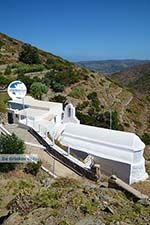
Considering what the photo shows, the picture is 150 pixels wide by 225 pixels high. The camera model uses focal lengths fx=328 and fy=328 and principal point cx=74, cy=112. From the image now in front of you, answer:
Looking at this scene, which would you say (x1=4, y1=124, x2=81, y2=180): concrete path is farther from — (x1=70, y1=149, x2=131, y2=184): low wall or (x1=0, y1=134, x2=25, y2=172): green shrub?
(x1=70, y1=149, x2=131, y2=184): low wall

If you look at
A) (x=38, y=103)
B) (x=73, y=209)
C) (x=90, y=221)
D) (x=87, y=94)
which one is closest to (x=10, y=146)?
(x=73, y=209)

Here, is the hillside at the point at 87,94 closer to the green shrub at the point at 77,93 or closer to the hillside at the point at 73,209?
the green shrub at the point at 77,93

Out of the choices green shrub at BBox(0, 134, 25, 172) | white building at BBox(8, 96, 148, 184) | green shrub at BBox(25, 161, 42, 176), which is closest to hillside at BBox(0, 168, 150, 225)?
green shrub at BBox(25, 161, 42, 176)

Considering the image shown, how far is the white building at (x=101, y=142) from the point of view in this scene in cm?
1773

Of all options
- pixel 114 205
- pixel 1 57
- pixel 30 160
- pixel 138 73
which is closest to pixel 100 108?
pixel 1 57

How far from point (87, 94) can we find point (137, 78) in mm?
88368

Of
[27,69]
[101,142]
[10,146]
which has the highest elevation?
[27,69]

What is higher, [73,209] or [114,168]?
[73,209]

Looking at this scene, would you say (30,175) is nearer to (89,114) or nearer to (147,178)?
(147,178)

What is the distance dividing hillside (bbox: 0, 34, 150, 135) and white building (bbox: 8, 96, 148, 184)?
35.8ft

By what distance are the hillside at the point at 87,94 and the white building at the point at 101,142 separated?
10.9m

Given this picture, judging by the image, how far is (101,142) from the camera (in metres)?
18.8

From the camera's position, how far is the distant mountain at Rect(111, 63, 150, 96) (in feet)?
354

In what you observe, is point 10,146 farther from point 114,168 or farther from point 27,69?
point 27,69
